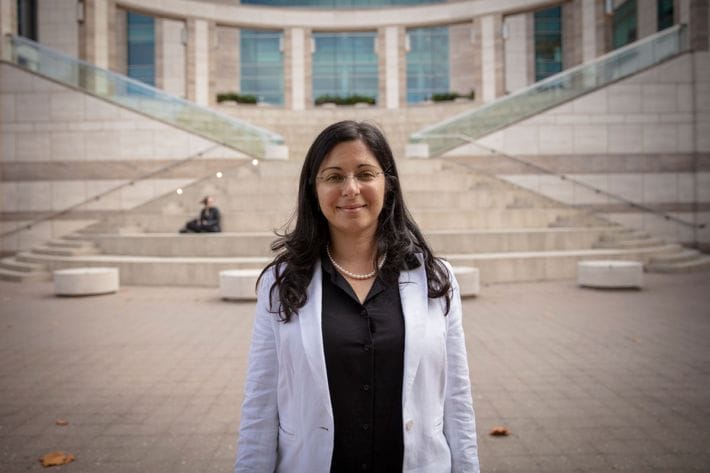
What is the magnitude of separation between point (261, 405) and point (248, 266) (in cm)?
1190

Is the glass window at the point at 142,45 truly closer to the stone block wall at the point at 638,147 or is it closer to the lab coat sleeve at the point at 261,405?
the stone block wall at the point at 638,147

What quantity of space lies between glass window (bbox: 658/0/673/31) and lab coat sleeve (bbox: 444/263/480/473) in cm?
3056

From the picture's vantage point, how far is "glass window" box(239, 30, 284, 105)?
125 feet

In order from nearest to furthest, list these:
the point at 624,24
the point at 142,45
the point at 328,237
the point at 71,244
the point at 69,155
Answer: the point at 328,237 < the point at 71,244 < the point at 69,155 < the point at 624,24 < the point at 142,45

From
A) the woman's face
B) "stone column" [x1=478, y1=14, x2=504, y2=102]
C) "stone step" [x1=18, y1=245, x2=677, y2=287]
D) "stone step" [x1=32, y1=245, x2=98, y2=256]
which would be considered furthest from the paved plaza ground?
"stone column" [x1=478, y1=14, x2=504, y2=102]

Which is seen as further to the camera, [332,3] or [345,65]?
[332,3]

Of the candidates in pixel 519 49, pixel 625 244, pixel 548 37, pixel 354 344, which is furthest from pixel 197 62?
pixel 354 344

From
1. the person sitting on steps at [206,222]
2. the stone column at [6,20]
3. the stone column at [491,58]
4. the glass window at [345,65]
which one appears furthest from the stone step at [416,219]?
the glass window at [345,65]

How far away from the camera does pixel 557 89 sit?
21781 mm

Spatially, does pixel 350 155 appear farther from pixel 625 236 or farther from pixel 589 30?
pixel 589 30

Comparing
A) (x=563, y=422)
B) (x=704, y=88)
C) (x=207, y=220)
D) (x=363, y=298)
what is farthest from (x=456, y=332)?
(x=704, y=88)

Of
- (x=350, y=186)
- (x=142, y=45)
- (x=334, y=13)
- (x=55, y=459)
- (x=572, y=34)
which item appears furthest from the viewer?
(x=334, y=13)

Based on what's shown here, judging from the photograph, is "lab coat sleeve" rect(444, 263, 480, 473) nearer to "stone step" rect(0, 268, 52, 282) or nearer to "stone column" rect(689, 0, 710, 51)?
"stone step" rect(0, 268, 52, 282)

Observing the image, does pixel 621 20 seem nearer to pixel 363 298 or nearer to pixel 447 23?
pixel 447 23
